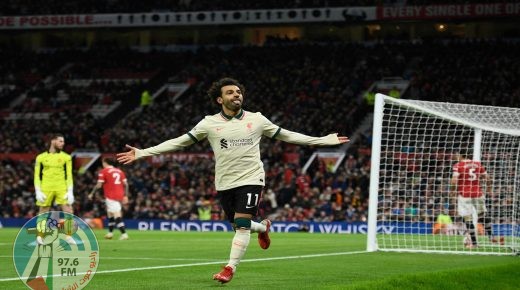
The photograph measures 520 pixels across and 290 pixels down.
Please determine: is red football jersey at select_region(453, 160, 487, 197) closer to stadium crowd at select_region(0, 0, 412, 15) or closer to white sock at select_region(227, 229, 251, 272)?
white sock at select_region(227, 229, 251, 272)

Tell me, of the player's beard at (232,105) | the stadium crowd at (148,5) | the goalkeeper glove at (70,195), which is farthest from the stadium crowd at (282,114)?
the player's beard at (232,105)

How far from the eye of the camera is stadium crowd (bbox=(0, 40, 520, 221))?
1341 inches

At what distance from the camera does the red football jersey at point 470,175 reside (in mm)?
17828

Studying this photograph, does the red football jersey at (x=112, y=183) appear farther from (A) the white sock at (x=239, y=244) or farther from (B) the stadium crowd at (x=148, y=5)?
(B) the stadium crowd at (x=148, y=5)

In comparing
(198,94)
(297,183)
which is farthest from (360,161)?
(198,94)

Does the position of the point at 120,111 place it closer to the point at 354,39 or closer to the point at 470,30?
the point at 354,39

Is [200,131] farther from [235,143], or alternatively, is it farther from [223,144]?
[235,143]

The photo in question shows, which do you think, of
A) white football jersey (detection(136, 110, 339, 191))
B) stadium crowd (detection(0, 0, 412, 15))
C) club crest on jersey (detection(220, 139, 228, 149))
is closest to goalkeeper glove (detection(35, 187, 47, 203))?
white football jersey (detection(136, 110, 339, 191))

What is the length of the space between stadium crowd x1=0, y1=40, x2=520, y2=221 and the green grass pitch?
16606 millimetres

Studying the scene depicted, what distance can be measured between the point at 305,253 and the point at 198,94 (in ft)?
98.5

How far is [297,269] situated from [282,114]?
94.5 feet

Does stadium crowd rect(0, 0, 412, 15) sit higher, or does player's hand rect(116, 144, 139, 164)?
stadium crowd rect(0, 0, 412, 15)

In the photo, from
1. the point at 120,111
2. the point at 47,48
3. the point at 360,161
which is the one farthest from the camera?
the point at 47,48

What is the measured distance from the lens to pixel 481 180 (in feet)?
58.7
